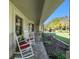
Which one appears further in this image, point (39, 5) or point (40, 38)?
point (40, 38)

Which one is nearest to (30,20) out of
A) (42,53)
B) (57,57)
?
(42,53)

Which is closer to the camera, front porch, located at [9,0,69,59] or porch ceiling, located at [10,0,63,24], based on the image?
front porch, located at [9,0,69,59]

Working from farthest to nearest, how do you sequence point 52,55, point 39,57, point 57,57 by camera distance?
1. point 39,57
2. point 52,55
3. point 57,57

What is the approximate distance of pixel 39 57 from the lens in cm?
473

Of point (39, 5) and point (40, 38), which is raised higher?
point (39, 5)

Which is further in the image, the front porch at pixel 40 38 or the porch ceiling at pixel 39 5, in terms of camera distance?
the porch ceiling at pixel 39 5
